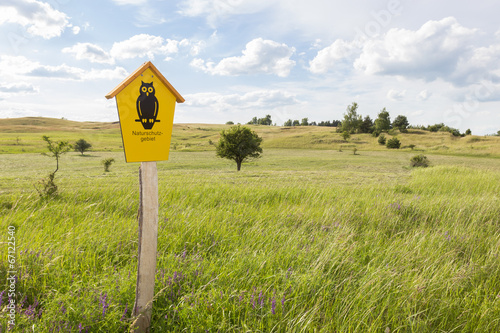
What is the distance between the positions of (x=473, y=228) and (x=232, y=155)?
28397 millimetres

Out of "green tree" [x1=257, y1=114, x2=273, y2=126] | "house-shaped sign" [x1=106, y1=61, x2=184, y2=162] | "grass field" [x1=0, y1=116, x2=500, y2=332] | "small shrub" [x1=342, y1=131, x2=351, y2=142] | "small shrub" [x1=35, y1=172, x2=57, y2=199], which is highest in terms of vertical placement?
"green tree" [x1=257, y1=114, x2=273, y2=126]

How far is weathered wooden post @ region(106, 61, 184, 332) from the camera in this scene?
2.79 meters

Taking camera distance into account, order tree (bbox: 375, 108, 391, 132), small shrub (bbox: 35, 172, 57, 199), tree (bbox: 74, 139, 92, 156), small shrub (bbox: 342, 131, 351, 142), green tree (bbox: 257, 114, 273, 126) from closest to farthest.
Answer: small shrub (bbox: 35, 172, 57, 199) → tree (bbox: 74, 139, 92, 156) → small shrub (bbox: 342, 131, 351, 142) → tree (bbox: 375, 108, 391, 132) → green tree (bbox: 257, 114, 273, 126)

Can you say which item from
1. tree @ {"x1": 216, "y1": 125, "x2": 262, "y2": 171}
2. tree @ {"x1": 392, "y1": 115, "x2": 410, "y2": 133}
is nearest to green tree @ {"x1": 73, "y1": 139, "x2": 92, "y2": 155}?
tree @ {"x1": 216, "y1": 125, "x2": 262, "y2": 171}

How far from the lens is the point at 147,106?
294cm

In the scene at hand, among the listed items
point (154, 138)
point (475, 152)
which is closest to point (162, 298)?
point (154, 138)

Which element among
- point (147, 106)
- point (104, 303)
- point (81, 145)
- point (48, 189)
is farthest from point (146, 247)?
point (81, 145)

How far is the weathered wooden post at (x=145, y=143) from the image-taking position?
2.79m

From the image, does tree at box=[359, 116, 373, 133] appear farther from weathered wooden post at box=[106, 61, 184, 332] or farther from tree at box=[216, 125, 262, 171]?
weathered wooden post at box=[106, 61, 184, 332]

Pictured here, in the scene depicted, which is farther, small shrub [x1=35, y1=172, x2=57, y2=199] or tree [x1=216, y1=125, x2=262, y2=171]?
tree [x1=216, y1=125, x2=262, y2=171]

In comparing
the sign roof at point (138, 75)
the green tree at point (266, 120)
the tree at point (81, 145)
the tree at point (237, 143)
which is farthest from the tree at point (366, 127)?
the sign roof at point (138, 75)

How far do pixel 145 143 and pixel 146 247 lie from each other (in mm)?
1018

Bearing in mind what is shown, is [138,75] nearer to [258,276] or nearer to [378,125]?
[258,276]

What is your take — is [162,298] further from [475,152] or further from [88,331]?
[475,152]
